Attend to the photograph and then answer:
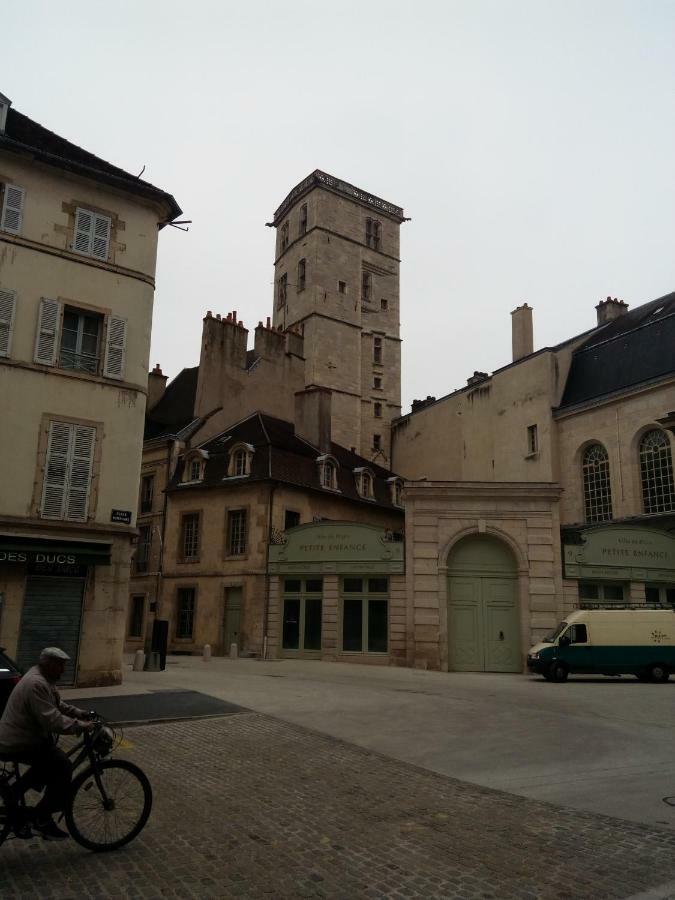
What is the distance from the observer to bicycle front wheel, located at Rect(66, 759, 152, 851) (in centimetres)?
538

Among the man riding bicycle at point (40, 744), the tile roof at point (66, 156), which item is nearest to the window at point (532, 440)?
the tile roof at point (66, 156)

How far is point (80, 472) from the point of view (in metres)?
15.7

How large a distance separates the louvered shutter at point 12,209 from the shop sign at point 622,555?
17133mm

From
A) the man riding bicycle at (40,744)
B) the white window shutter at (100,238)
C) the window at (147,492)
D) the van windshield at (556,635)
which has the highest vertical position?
the white window shutter at (100,238)

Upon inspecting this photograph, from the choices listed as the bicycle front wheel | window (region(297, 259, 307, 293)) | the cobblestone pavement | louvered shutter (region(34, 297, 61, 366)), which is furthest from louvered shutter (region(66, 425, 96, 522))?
window (region(297, 259, 307, 293))

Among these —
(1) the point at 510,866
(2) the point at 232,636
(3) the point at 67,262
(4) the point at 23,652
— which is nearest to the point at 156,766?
(1) the point at 510,866

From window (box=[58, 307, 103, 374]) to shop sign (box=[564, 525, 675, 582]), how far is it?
47.9 feet

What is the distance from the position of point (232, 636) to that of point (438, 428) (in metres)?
20.7

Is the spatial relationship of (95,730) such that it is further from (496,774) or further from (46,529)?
(46,529)

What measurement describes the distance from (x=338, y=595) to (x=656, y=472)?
14475 mm

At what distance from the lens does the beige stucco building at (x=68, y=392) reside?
1502cm

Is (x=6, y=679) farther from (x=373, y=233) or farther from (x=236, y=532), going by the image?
(x=373, y=233)

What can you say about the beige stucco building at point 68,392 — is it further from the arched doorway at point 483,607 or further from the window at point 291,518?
the window at point 291,518

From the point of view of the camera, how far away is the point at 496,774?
8336 millimetres
